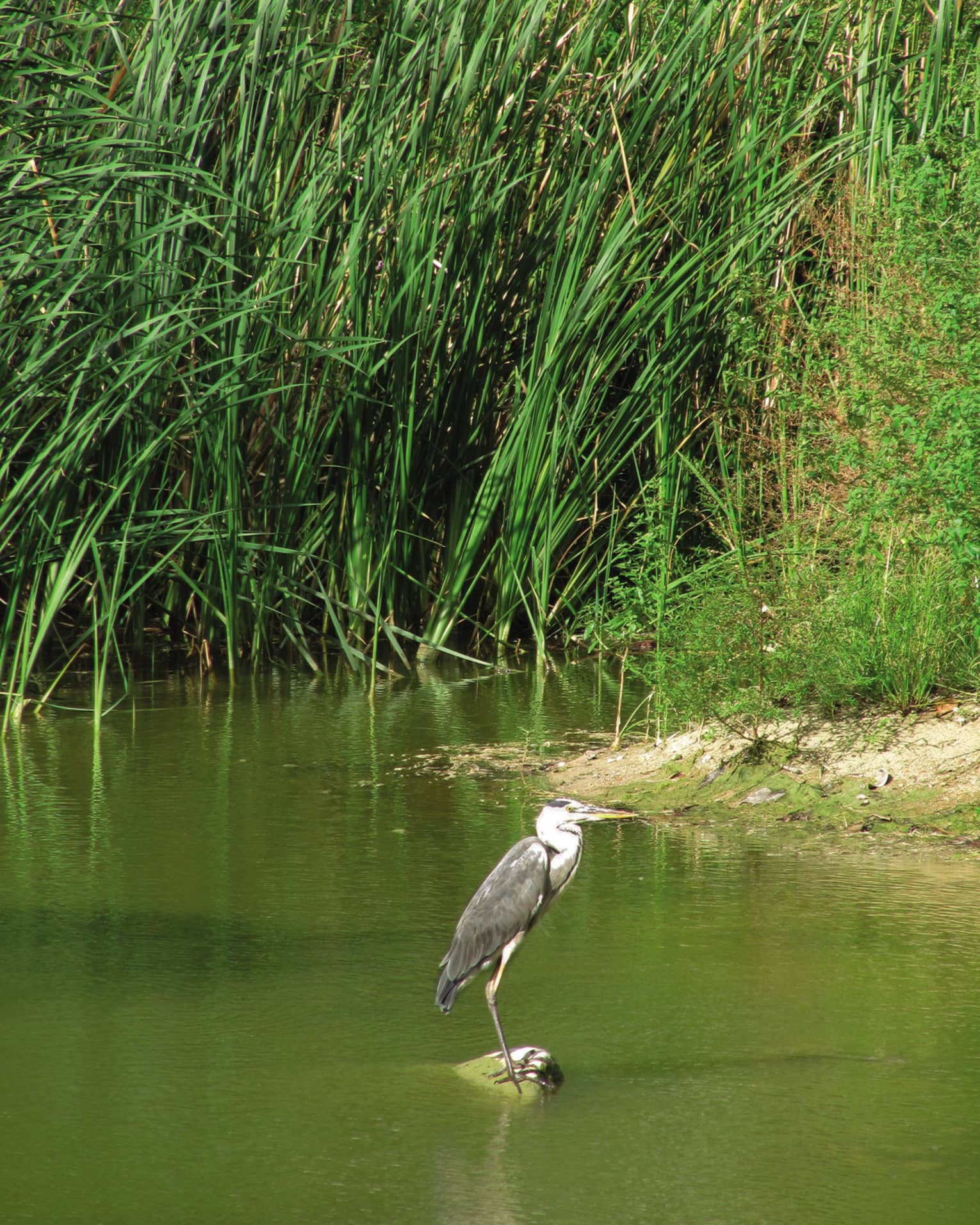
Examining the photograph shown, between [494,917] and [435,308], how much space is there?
4.15 metres

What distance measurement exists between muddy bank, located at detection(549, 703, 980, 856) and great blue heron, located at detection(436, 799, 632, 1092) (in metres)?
1.55

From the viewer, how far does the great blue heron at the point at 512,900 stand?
316cm

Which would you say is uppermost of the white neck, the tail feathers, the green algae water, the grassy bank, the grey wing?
the grassy bank

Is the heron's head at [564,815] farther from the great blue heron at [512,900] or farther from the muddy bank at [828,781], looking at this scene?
the muddy bank at [828,781]

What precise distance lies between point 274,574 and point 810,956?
3515 millimetres

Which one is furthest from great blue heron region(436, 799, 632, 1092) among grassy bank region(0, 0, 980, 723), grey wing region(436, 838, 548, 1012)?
grassy bank region(0, 0, 980, 723)

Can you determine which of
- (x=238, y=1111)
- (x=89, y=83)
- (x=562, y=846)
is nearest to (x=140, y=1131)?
(x=238, y=1111)

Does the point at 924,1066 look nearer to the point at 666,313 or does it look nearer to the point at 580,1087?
the point at 580,1087

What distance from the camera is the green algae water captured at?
2.62 m

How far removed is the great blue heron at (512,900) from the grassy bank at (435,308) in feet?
7.73

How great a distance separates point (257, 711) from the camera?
6.29 m

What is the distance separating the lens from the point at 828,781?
194 inches

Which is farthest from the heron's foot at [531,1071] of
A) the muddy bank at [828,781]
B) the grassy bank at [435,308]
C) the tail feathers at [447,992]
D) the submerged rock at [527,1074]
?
the grassy bank at [435,308]

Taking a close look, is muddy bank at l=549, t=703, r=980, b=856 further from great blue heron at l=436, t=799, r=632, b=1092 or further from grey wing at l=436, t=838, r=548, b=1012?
grey wing at l=436, t=838, r=548, b=1012
